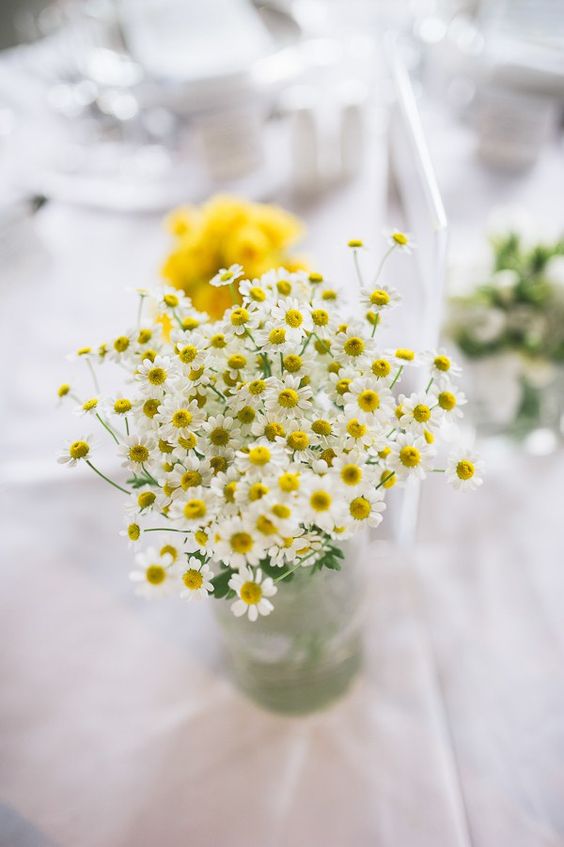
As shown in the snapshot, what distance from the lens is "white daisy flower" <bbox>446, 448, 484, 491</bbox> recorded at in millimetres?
388

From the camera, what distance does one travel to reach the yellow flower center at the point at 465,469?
1.27ft

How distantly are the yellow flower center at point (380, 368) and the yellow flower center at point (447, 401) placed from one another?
0.04m

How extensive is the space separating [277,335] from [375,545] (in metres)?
0.42

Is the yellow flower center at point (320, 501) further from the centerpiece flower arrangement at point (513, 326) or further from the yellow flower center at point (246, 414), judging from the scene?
the centerpiece flower arrangement at point (513, 326)

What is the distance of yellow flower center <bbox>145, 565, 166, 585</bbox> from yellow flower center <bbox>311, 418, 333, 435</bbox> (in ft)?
0.42

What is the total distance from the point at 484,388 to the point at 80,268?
74 centimetres

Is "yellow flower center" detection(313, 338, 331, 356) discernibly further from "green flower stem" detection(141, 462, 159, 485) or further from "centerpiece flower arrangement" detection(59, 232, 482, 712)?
"green flower stem" detection(141, 462, 159, 485)

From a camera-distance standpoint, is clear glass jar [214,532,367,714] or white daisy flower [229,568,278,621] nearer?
white daisy flower [229,568,278,621]

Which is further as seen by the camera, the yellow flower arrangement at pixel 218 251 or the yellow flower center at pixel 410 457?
the yellow flower arrangement at pixel 218 251

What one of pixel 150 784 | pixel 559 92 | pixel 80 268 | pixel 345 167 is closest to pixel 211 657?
pixel 150 784

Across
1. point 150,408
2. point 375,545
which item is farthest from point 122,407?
point 375,545

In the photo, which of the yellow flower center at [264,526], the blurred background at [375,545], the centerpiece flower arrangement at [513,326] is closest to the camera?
the yellow flower center at [264,526]

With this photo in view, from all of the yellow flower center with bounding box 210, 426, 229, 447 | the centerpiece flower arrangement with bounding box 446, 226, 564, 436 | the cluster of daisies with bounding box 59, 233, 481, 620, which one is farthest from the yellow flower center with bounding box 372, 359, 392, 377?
the centerpiece flower arrangement with bounding box 446, 226, 564, 436

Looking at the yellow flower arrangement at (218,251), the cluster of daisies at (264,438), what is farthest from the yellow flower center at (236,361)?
the yellow flower arrangement at (218,251)
